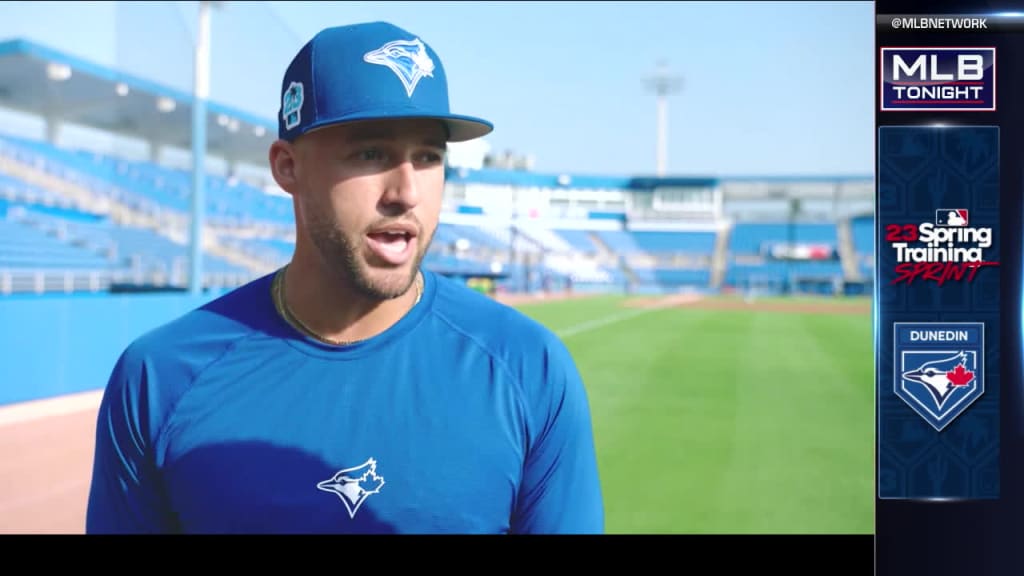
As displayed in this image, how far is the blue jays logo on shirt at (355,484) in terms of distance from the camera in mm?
1911

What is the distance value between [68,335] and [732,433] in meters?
5.26

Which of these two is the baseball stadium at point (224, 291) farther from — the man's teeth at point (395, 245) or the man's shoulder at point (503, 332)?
the man's shoulder at point (503, 332)

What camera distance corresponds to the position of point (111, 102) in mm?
5156

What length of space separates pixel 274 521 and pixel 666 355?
333 inches

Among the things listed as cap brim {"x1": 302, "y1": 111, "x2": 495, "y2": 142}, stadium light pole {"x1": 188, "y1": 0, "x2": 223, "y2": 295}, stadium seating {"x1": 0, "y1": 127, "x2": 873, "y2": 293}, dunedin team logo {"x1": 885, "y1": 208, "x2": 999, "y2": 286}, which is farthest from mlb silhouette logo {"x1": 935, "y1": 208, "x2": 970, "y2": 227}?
stadium light pole {"x1": 188, "y1": 0, "x2": 223, "y2": 295}

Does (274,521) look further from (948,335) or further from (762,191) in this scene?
(762,191)

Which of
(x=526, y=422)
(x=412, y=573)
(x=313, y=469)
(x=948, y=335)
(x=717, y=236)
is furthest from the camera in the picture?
(x=717, y=236)

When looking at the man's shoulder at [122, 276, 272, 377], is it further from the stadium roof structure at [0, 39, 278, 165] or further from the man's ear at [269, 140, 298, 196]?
the stadium roof structure at [0, 39, 278, 165]

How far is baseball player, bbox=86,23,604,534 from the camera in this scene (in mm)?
1757

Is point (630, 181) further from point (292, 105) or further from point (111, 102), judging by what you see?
point (292, 105)

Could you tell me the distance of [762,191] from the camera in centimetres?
1596

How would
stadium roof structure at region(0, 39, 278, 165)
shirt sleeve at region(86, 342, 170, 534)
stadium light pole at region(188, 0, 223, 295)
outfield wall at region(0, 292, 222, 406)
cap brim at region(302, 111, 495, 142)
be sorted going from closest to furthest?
cap brim at region(302, 111, 495, 142) < shirt sleeve at region(86, 342, 170, 534) < stadium light pole at region(188, 0, 223, 295) < stadium roof structure at region(0, 39, 278, 165) < outfield wall at region(0, 292, 222, 406)

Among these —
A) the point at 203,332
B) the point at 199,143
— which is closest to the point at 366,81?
the point at 203,332

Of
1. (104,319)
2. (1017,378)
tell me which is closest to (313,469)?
(1017,378)
